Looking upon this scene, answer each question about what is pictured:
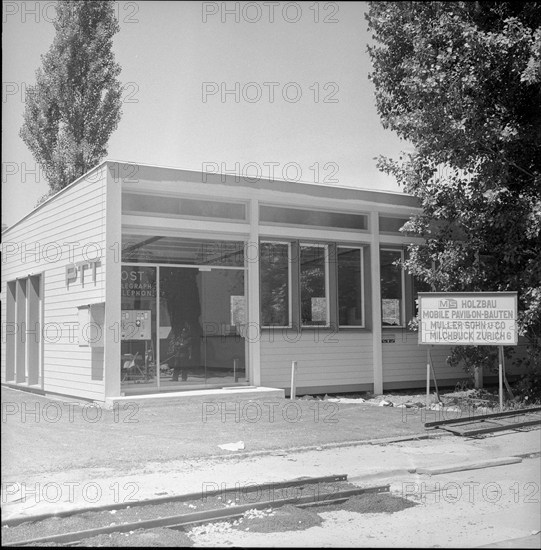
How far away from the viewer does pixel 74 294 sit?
17.1m

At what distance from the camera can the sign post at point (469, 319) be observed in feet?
48.9

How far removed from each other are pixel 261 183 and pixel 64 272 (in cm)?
535

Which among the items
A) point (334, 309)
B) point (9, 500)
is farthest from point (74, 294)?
point (9, 500)

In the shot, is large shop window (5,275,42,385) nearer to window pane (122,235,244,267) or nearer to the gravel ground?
window pane (122,235,244,267)

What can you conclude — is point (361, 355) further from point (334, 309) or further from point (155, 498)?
point (155, 498)

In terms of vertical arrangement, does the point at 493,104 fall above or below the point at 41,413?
above

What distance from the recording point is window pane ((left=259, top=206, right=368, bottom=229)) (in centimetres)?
1781

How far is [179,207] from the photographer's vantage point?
16.5m

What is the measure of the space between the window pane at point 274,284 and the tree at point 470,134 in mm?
3081

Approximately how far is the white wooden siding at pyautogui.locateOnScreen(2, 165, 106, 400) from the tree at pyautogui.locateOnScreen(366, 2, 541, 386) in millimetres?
7180

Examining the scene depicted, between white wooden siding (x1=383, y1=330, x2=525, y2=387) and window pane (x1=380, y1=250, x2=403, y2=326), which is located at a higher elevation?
window pane (x1=380, y1=250, x2=403, y2=326)

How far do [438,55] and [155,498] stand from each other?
1171cm

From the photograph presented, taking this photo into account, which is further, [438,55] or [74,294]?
[74,294]

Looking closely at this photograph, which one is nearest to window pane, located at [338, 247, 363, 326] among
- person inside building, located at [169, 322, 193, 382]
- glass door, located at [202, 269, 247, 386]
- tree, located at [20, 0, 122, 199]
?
glass door, located at [202, 269, 247, 386]
